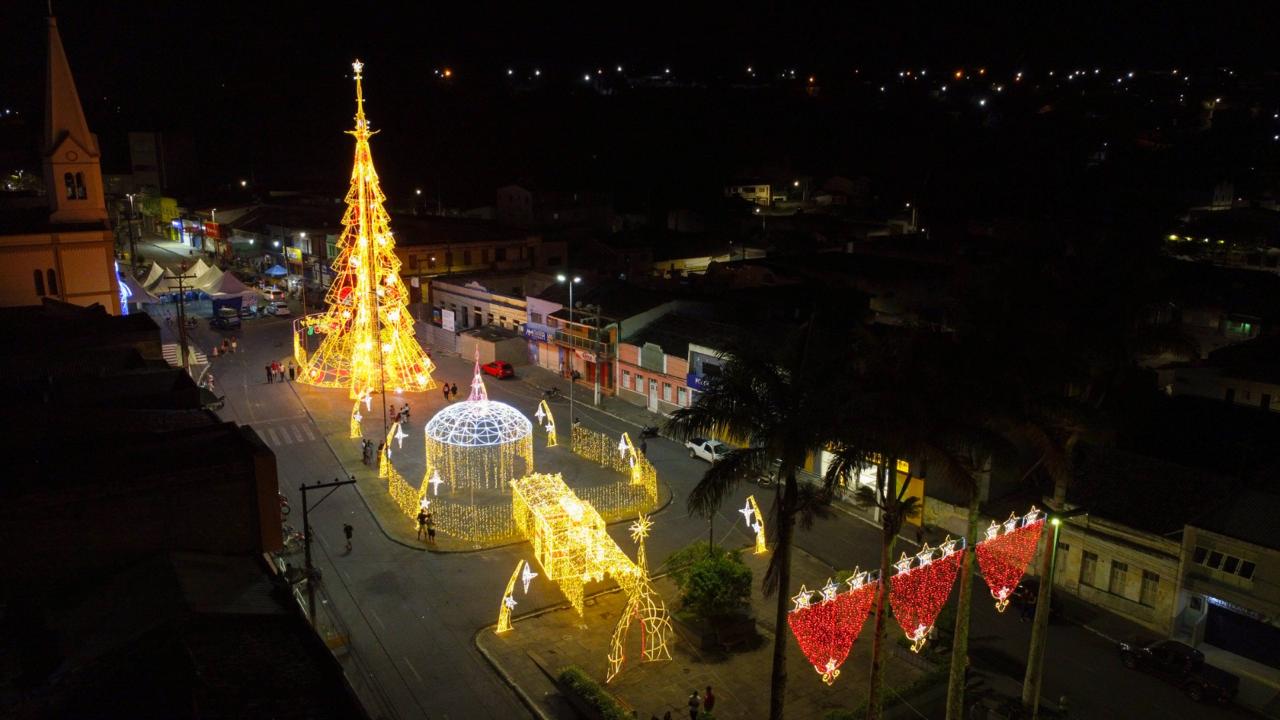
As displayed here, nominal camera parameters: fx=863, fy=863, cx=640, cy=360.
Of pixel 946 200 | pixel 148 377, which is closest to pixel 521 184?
pixel 946 200

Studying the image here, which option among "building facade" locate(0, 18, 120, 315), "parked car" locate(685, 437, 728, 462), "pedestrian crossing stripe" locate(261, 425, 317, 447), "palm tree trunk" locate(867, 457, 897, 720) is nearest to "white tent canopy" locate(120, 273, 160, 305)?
"building facade" locate(0, 18, 120, 315)

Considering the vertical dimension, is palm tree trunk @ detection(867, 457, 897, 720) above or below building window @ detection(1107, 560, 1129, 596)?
above

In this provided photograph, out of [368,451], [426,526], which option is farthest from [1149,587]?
[368,451]

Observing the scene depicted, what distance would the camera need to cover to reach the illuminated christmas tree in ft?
133

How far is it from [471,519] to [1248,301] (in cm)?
3662

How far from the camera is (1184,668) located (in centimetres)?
2081

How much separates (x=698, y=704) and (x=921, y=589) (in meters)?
5.97

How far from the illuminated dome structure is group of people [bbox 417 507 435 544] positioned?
215cm

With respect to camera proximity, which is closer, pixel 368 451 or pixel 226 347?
pixel 368 451

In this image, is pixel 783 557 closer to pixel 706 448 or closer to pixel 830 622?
pixel 830 622

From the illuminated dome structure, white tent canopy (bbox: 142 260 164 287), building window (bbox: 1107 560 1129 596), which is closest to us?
building window (bbox: 1107 560 1129 596)

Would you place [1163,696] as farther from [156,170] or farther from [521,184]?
[156,170]

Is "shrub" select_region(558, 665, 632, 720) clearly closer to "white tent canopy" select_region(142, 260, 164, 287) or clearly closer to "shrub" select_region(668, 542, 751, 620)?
"shrub" select_region(668, 542, 751, 620)

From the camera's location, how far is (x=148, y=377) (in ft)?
89.8
